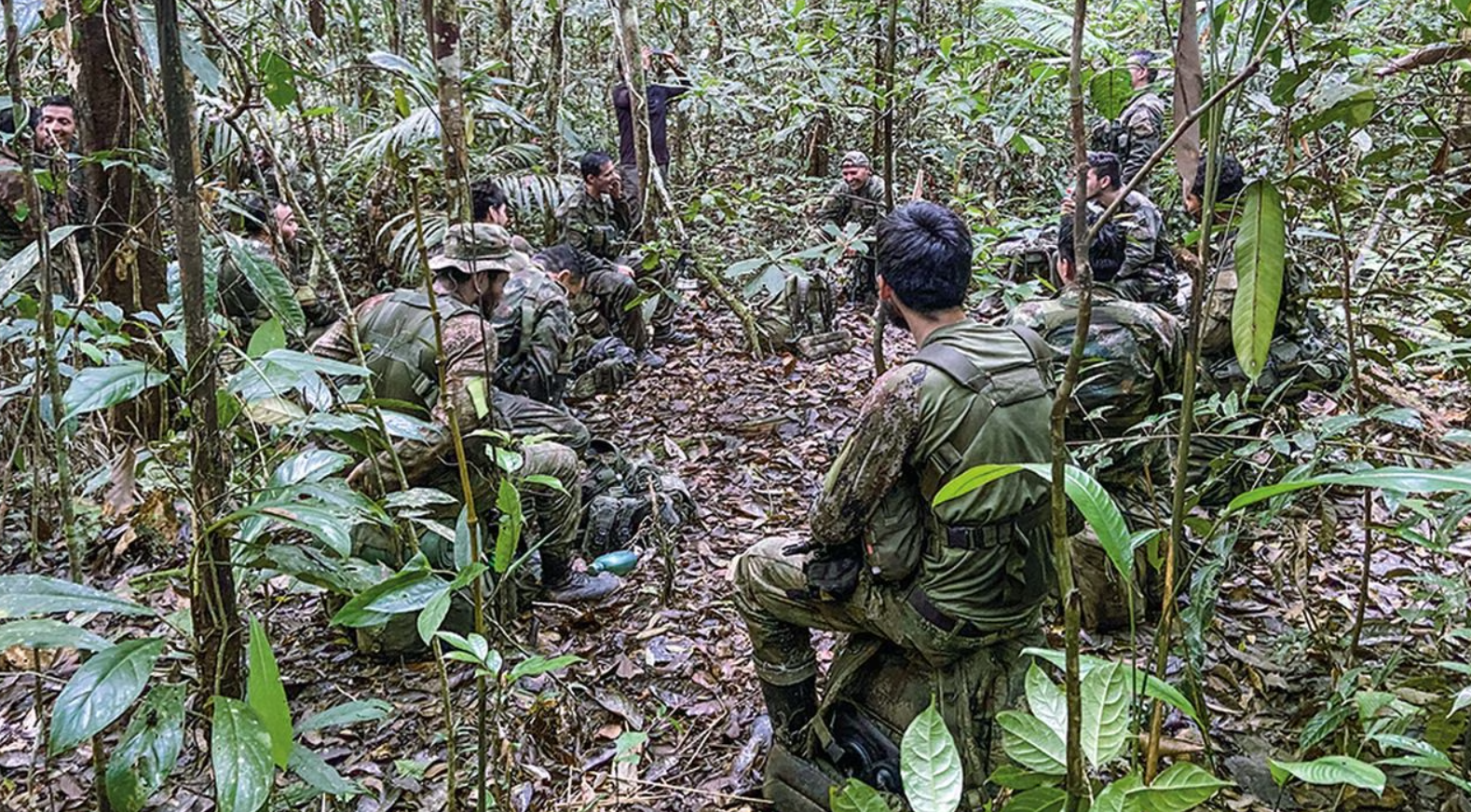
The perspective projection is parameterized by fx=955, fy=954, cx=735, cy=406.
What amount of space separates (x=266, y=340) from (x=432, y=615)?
27.5 inches

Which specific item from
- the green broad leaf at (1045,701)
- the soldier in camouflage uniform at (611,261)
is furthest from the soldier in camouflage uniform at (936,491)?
the soldier in camouflage uniform at (611,261)

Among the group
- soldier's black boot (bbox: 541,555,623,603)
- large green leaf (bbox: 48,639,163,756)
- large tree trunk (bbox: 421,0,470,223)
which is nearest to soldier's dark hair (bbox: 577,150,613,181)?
large tree trunk (bbox: 421,0,470,223)

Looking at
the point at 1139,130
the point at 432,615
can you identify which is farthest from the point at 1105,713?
the point at 1139,130

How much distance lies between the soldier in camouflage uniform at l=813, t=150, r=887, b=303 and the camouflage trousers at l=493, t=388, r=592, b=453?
4470 millimetres

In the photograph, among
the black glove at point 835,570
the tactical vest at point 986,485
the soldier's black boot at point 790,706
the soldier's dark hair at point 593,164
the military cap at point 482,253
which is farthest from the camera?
the soldier's dark hair at point 593,164

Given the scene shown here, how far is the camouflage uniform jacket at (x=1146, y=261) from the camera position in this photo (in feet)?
21.4

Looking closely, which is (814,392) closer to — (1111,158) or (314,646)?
(1111,158)

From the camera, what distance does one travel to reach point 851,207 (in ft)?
32.4

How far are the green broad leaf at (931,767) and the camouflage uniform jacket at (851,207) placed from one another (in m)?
8.36

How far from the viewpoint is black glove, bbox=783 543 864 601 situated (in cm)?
325

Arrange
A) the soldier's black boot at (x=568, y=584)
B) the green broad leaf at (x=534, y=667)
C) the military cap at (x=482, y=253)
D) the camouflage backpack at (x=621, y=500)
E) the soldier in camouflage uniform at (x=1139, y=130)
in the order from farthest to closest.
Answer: the soldier in camouflage uniform at (x=1139, y=130) → the camouflage backpack at (x=621, y=500) → the soldier's black boot at (x=568, y=584) → the military cap at (x=482, y=253) → the green broad leaf at (x=534, y=667)

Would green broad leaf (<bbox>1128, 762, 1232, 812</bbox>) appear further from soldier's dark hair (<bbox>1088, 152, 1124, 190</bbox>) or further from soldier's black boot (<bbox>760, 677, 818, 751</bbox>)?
soldier's dark hair (<bbox>1088, 152, 1124, 190</bbox>)

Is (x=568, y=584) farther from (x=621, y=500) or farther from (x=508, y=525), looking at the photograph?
(x=508, y=525)

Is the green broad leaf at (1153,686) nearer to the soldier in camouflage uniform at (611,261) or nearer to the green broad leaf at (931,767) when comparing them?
the green broad leaf at (931,767)
